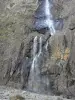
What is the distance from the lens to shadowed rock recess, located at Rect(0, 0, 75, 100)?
24281 mm

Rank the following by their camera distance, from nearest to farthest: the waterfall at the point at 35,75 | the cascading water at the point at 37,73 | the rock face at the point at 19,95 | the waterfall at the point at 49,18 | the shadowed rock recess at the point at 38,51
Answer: the rock face at the point at 19,95 → the shadowed rock recess at the point at 38,51 → the cascading water at the point at 37,73 → the waterfall at the point at 35,75 → the waterfall at the point at 49,18

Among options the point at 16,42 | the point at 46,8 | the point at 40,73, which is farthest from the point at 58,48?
the point at 46,8

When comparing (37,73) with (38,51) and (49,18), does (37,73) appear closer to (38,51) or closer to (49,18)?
(38,51)

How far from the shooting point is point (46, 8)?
104 ft

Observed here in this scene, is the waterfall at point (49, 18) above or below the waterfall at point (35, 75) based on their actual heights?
above

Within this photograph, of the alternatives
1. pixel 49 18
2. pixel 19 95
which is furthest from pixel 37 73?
pixel 49 18

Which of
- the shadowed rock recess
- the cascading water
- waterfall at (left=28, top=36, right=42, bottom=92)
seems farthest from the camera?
waterfall at (left=28, top=36, right=42, bottom=92)

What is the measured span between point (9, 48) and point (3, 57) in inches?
41.1

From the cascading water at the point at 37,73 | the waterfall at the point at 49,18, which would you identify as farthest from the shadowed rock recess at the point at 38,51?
the waterfall at the point at 49,18

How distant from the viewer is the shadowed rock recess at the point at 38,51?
2428cm

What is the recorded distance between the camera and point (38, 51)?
26.4m

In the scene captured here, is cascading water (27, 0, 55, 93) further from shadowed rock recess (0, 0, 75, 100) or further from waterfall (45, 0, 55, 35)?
waterfall (45, 0, 55, 35)

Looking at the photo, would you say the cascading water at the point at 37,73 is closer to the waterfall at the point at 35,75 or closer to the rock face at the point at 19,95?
the waterfall at the point at 35,75

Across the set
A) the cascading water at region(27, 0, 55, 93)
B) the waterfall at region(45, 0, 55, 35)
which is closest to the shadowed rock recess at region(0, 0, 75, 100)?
the cascading water at region(27, 0, 55, 93)
